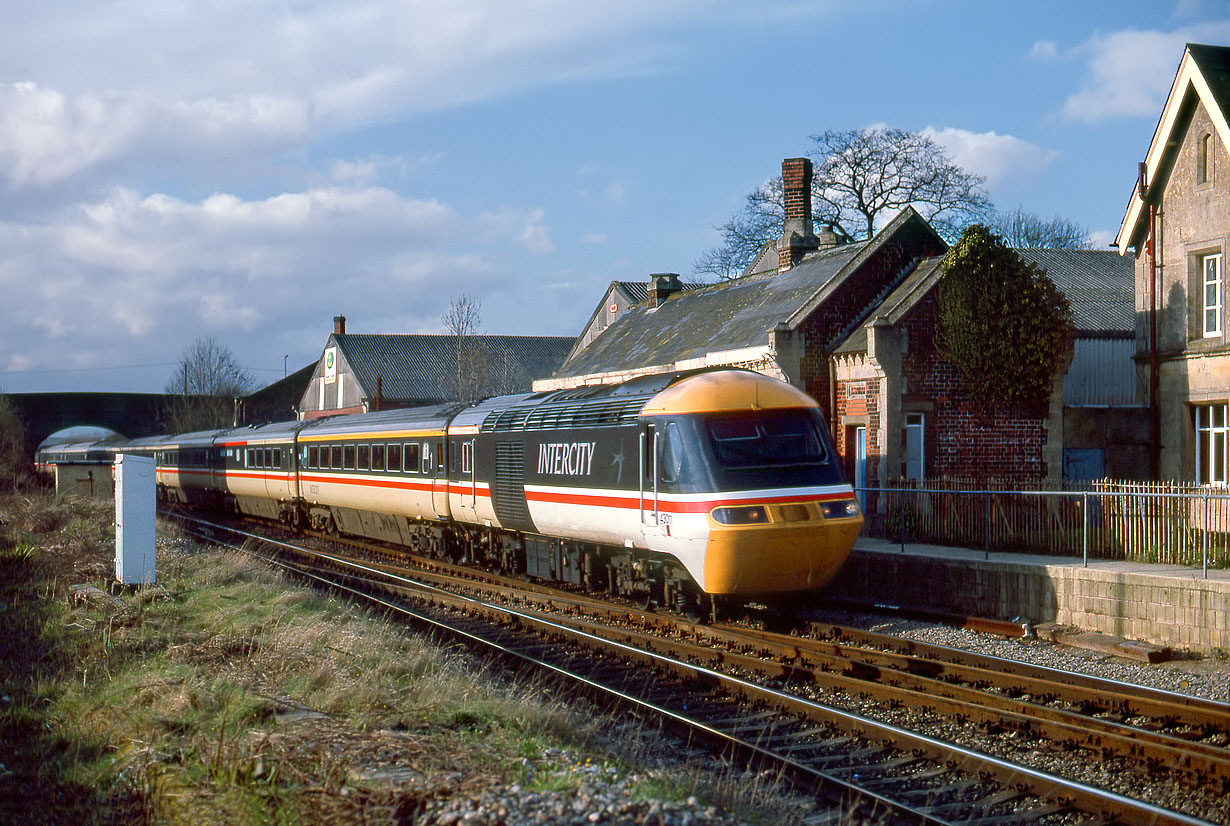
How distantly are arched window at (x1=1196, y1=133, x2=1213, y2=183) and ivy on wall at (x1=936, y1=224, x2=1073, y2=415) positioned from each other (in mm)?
3211

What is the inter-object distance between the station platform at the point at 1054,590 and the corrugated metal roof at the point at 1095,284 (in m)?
13.6

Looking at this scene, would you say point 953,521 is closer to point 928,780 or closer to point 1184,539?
point 1184,539

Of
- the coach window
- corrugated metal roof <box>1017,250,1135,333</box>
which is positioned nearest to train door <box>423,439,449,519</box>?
the coach window

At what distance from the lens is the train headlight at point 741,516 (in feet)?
39.8

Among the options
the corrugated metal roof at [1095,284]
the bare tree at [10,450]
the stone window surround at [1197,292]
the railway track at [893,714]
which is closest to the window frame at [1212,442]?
the stone window surround at [1197,292]

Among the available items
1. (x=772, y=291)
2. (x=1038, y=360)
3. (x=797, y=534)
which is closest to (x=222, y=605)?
(x=797, y=534)

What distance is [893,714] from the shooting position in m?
9.23

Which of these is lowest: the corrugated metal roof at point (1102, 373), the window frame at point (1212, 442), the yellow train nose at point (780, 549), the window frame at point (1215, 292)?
the yellow train nose at point (780, 549)

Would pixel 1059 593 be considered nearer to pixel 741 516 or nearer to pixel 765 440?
pixel 765 440

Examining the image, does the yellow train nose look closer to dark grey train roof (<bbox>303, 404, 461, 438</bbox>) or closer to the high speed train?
the high speed train

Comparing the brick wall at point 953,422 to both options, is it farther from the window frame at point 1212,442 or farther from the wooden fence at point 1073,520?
the window frame at point 1212,442

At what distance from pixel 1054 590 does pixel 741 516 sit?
398cm

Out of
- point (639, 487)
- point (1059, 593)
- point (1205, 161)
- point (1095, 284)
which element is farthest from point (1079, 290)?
point (639, 487)

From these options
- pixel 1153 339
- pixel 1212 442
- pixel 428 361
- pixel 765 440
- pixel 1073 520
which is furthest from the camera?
pixel 428 361
